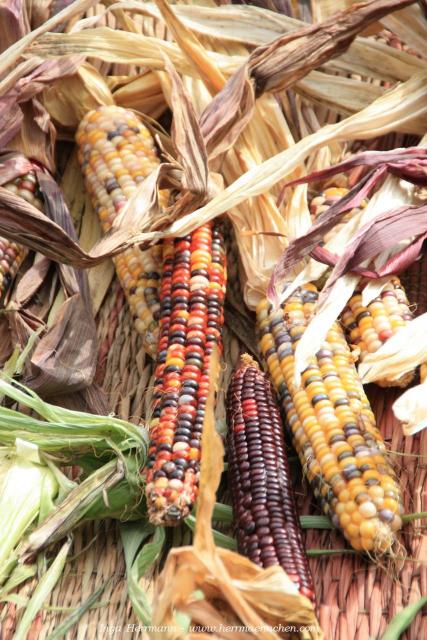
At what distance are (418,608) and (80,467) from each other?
2.30 ft

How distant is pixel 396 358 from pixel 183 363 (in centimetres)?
39

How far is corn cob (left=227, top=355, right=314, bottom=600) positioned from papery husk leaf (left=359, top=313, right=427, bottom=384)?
198mm

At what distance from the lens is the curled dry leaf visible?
1.22 m

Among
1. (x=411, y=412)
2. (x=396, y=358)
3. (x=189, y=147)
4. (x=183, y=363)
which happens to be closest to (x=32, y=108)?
(x=189, y=147)

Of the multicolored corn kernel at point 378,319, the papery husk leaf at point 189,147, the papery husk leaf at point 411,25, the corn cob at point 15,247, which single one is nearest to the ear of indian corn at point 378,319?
the multicolored corn kernel at point 378,319

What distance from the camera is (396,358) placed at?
1.65 metres

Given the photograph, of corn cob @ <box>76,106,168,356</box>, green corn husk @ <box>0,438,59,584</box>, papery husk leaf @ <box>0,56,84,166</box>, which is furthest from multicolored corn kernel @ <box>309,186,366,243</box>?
green corn husk @ <box>0,438,59,584</box>

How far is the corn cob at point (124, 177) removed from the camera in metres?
1.97

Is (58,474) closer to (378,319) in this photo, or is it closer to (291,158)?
(378,319)

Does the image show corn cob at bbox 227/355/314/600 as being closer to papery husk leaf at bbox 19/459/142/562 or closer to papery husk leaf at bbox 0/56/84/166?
papery husk leaf at bbox 19/459/142/562

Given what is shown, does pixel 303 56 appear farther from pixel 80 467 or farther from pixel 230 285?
pixel 80 467

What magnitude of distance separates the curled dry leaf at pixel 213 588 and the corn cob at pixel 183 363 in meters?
0.26

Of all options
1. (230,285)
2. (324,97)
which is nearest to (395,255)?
(230,285)

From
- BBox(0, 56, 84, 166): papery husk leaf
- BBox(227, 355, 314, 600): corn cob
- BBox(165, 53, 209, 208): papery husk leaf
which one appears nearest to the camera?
BBox(227, 355, 314, 600): corn cob
